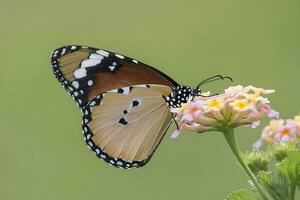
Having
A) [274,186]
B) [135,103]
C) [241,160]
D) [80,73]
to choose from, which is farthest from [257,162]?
[80,73]

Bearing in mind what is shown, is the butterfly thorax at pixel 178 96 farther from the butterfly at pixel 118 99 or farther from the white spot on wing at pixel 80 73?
the white spot on wing at pixel 80 73

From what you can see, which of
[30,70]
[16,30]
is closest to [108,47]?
[30,70]

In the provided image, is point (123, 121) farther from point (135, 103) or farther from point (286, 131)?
point (286, 131)

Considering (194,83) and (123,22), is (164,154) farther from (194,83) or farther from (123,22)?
(123,22)

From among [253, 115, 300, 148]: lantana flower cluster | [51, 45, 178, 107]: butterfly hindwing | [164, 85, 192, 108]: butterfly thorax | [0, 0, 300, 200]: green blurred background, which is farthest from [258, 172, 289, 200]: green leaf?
[0, 0, 300, 200]: green blurred background

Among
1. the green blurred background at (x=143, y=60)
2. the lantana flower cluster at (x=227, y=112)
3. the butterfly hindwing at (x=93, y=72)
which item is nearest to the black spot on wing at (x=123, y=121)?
the butterfly hindwing at (x=93, y=72)

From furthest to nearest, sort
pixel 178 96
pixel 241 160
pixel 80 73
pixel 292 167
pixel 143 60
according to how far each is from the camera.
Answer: pixel 143 60 → pixel 80 73 → pixel 178 96 → pixel 241 160 → pixel 292 167
